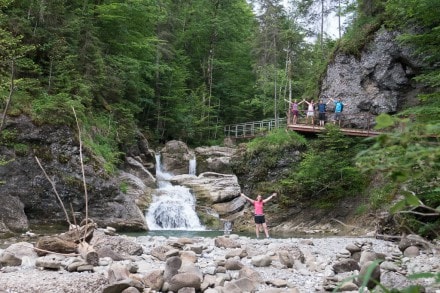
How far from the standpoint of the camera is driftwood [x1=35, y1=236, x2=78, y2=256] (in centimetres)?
834

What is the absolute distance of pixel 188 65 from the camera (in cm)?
3988

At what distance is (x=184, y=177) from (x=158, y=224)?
5.51m

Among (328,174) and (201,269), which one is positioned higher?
(328,174)

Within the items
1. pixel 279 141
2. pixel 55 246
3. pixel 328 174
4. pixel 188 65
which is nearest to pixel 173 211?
pixel 279 141

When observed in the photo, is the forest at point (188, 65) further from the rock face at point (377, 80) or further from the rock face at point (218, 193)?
the rock face at point (218, 193)

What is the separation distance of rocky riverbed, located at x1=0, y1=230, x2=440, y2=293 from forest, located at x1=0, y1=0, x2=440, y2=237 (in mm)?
1527

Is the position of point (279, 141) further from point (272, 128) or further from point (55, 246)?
point (55, 246)

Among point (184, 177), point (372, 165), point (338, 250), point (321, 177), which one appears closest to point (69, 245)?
point (338, 250)

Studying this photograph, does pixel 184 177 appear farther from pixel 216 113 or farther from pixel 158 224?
pixel 216 113

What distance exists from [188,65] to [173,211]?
22372 mm

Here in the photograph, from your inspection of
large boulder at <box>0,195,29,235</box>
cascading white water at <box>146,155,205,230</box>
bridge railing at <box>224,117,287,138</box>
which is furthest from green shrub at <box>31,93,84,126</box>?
bridge railing at <box>224,117,287,138</box>

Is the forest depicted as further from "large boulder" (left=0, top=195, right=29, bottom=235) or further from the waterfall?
the waterfall

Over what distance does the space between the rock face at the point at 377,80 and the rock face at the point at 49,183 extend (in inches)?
501

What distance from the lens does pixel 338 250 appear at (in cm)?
1035
